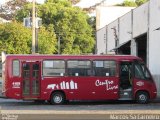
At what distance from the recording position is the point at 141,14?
1574 inches

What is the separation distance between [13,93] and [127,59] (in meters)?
6.19

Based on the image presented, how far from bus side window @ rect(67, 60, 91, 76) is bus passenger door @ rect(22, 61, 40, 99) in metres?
1.71

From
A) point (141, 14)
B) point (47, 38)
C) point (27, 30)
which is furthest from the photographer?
point (47, 38)

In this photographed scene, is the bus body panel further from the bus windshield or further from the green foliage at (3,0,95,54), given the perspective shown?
the green foliage at (3,0,95,54)

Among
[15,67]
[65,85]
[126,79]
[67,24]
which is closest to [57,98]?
[65,85]

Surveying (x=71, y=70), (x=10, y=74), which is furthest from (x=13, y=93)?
(x=71, y=70)

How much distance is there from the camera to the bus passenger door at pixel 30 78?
27750mm

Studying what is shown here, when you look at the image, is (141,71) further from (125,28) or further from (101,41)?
(101,41)

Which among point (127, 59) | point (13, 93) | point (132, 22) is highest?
point (132, 22)

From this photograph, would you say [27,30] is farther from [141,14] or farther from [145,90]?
[145,90]

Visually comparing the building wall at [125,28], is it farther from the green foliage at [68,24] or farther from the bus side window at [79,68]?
the green foliage at [68,24]

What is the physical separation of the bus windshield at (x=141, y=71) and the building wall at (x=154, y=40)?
7502mm

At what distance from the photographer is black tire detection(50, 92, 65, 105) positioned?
2805 cm

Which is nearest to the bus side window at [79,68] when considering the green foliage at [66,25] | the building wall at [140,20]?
the building wall at [140,20]
